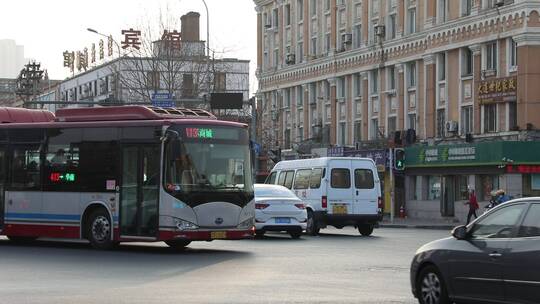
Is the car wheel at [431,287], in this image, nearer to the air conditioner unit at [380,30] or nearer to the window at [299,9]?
the air conditioner unit at [380,30]

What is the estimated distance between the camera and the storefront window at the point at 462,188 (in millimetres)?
47219

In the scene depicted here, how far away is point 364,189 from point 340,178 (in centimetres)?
83

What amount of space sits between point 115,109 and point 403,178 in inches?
1305

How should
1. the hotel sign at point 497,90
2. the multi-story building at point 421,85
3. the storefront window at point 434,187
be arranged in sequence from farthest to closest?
the storefront window at point 434,187 → the multi-story building at point 421,85 → the hotel sign at point 497,90

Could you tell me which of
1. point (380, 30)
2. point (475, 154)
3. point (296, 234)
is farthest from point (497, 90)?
point (296, 234)

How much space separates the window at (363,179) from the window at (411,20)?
2347 centimetres

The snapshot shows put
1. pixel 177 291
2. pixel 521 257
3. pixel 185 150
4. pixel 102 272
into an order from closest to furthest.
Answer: pixel 521 257
pixel 177 291
pixel 102 272
pixel 185 150

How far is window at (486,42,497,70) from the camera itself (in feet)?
147

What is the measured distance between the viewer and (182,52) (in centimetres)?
5803

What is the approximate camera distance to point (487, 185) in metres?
45.3

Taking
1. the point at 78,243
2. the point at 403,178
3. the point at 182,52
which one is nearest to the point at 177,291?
the point at 78,243

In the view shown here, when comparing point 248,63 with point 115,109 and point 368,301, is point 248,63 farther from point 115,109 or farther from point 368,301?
point 368,301

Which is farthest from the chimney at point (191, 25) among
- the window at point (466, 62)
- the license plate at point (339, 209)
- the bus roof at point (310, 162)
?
the license plate at point (339, 209)

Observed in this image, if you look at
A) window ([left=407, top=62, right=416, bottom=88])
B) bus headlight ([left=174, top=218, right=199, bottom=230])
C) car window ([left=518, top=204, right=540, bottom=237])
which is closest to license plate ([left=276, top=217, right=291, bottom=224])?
bus headlight ([left=174, top=218, right=199, bottom=230])
